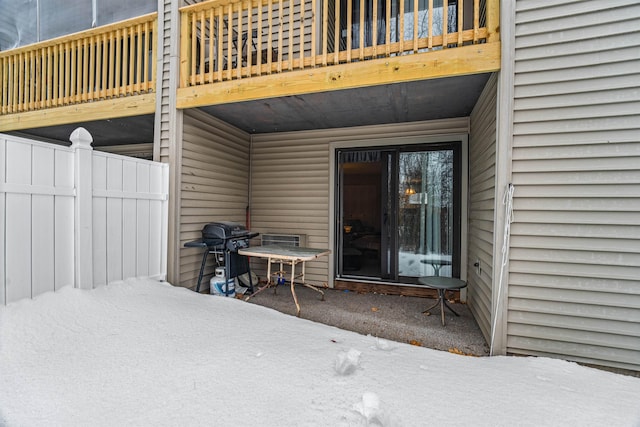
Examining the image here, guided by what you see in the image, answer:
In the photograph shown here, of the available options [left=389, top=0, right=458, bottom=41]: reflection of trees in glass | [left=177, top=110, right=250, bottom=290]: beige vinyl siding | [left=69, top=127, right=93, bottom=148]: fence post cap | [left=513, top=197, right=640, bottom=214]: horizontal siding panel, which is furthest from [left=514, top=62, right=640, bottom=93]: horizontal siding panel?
[left=69, top=127, right=93, bottom=148]: fence post cap

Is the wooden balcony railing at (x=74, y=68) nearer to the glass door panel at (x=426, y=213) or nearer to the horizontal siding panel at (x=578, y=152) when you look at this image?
the glass door panel at (x=426, y=213)

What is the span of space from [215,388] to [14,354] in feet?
4.00

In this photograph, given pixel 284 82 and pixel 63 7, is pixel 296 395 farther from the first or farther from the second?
pixel 63 7

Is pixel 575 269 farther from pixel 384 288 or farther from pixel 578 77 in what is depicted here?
pixel 384 288

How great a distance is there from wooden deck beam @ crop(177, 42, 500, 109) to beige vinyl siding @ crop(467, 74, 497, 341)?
0.29m

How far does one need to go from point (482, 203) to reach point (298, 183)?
8.87ft

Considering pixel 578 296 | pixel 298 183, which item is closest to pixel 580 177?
pixel 578 296

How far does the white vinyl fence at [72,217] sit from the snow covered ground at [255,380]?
28 cm

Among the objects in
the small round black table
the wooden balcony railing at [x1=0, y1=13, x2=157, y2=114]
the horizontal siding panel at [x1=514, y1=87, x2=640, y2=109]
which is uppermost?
the wooden balcony railing at [x1=0, y1=13, x2=157, y2=114]

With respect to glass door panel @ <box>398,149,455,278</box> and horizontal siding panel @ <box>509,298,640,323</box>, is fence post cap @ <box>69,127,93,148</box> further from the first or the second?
horizontal siding panel @ <box>509,298,640,323</box>

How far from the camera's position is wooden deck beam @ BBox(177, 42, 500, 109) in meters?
2.49

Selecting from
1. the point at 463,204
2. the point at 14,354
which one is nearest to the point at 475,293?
the point at 463,204

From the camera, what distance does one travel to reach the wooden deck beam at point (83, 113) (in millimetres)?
3646

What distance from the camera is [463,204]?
3.96 m
